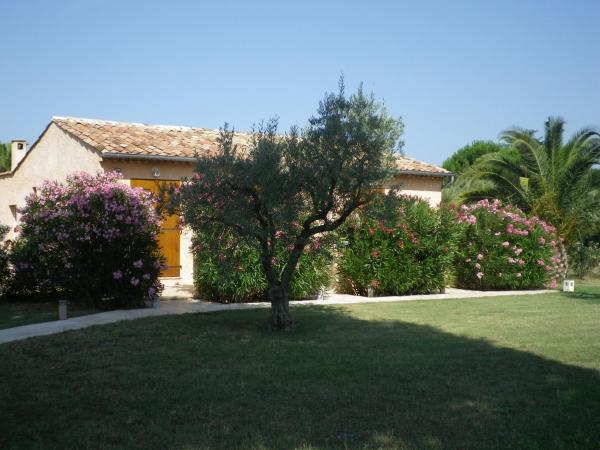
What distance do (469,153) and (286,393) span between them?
140 ft

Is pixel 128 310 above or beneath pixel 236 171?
beneath

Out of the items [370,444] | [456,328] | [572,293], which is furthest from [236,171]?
[572,293]

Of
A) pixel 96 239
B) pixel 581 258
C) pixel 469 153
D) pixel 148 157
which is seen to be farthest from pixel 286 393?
pixel 469 153

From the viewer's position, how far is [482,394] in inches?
237

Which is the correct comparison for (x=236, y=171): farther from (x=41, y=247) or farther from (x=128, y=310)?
(x=41, y=247)

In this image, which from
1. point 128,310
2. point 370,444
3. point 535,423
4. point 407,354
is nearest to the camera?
point 370,444

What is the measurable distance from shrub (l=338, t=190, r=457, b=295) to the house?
1.88 meters

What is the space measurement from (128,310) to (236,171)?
14.7 ft

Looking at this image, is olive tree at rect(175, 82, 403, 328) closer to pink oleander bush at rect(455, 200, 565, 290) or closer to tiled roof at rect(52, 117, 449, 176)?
tiled roof at rect(52, 117, 449, 176)

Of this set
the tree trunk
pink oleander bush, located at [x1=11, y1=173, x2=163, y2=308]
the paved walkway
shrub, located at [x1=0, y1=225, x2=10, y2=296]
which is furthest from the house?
the tree trunk

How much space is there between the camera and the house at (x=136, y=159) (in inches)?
604

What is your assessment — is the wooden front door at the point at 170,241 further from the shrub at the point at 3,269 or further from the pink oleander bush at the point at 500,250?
the pink oleander bush at the point at 500,250

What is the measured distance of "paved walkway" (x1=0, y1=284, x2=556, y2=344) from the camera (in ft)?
30.9

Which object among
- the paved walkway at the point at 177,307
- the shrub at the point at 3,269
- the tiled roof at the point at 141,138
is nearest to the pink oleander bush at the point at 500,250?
the paved walkway at the point at 177,307
